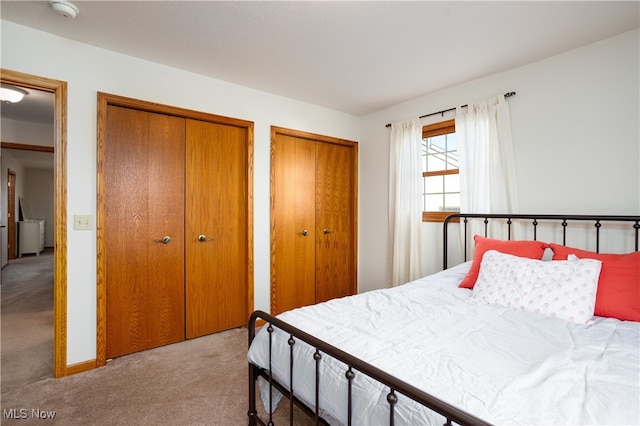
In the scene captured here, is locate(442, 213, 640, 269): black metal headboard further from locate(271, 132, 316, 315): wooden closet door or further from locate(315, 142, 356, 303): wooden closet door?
locate(271, 132, 316, 315): wooden closet door

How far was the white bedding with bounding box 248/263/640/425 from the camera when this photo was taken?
0.85 metres

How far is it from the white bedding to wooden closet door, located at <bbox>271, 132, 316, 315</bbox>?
1701 mm

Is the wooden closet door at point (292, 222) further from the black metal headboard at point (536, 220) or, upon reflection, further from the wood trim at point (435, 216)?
the black metal headboard at point (536, 220)

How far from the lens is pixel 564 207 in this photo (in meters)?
2.35

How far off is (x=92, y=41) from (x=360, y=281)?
3.48 meters

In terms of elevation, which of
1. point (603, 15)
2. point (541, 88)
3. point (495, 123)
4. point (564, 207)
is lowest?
point (564, 207)

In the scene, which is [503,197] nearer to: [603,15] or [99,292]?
[603,15]

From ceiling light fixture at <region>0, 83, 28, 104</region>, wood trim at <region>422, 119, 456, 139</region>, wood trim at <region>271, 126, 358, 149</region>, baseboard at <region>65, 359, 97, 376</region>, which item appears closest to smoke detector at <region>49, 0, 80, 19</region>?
ceiling light fixture at <region>0, 83, 28, 104</region>

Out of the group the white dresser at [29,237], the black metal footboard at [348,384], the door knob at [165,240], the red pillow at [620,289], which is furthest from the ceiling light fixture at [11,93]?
the white dresser at [29,237]

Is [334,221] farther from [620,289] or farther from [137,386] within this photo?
[620,289]

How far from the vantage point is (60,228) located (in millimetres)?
2146

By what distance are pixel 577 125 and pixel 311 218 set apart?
249cm

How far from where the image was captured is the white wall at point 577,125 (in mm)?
2078

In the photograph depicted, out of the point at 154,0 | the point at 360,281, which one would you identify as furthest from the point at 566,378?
the point at 360,281
